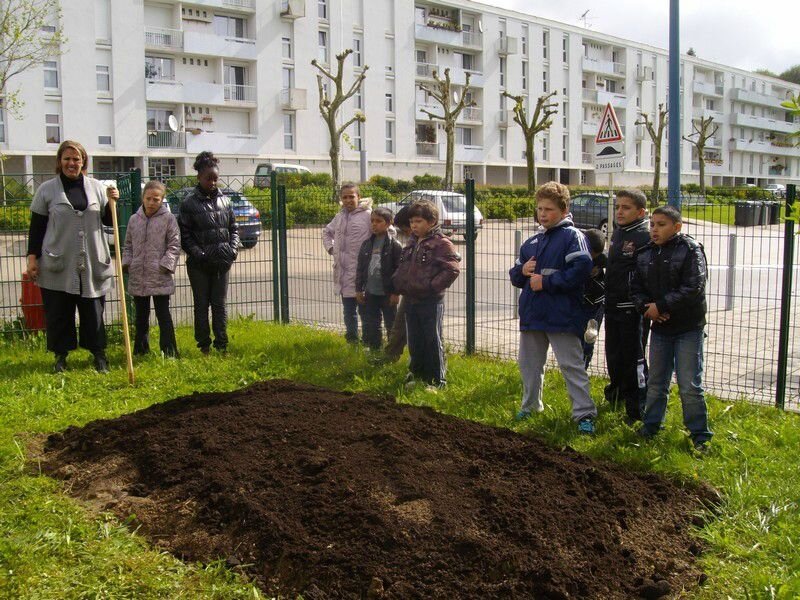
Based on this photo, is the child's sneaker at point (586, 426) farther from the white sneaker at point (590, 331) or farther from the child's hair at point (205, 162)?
the child's hair at point (205, 162)

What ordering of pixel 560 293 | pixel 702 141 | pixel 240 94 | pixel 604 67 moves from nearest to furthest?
pixel 560 293 → pixel 240 94 → pixel 702 141 → pixel 604 67

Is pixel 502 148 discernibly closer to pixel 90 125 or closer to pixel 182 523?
pixel 90 125

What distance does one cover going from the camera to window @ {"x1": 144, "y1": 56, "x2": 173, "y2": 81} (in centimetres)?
4194

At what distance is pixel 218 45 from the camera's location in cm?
4381

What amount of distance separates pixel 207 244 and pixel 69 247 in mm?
1345

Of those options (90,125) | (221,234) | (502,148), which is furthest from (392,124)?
(221,234)

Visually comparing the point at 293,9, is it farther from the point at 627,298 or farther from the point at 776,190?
the point at 627,298

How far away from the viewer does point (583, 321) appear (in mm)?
5844

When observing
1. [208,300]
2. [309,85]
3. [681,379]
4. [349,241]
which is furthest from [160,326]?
[309,85]

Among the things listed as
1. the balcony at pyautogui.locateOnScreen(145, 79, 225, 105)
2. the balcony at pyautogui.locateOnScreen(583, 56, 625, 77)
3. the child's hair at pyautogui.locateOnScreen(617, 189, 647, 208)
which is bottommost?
the child's hair at pyautogui.locateOnScreen(617, 189, 647, 208)

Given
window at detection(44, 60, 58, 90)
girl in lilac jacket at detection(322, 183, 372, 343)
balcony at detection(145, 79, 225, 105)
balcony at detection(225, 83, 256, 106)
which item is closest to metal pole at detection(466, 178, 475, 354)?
girl in lilac jacket at detection(322, 183, 372, 343)

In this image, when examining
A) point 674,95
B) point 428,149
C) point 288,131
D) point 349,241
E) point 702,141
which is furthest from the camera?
point 702,141

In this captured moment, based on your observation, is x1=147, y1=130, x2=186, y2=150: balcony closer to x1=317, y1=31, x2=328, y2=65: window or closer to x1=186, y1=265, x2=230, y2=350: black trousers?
x1=317, y1=31, x2=328, y2=65: window

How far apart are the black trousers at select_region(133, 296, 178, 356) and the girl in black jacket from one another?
0.93 feet
